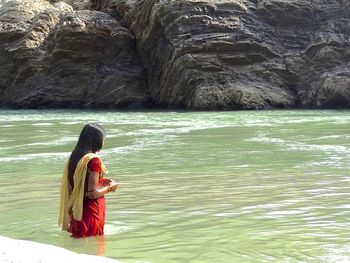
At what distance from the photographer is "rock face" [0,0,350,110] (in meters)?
27.8

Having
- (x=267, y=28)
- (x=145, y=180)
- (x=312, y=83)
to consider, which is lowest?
(x=145, y=180)

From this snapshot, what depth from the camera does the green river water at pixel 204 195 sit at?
5.57m

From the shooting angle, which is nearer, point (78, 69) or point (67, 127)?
point (67, 127)

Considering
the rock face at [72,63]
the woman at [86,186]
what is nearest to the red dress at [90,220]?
the woman at [86,186]

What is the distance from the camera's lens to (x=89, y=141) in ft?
18.7

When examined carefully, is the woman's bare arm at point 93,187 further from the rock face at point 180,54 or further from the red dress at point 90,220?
the rock face at point 180,54

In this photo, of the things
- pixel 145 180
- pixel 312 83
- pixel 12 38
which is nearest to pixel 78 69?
pixel 12 38

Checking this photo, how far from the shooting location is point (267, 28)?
29625 millimetres

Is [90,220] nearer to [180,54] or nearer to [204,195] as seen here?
[204,195]

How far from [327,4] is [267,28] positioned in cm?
303

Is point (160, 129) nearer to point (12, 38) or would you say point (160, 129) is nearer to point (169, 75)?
point (169, 75)

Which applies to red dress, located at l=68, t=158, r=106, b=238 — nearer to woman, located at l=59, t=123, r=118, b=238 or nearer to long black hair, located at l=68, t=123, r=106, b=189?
woman, located at l=59, t=123, r=118, b=238

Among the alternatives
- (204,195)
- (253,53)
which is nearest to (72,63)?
(253,53)

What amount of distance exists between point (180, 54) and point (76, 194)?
23.7 metres
